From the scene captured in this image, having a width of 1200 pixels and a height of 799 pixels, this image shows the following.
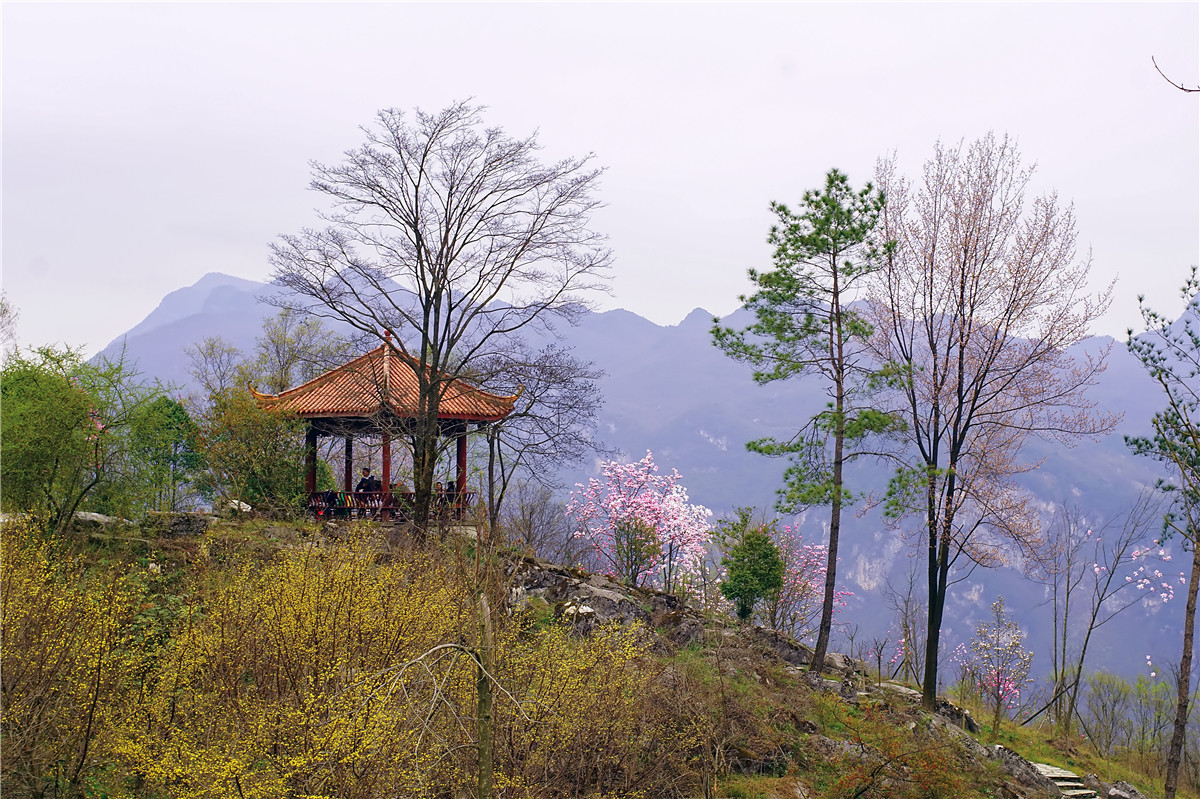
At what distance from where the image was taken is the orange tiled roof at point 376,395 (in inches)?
640

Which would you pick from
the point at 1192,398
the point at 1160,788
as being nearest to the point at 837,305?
the point at 1192,398

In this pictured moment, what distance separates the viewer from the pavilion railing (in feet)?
54.8

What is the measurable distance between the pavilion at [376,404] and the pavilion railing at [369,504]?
0.36ft

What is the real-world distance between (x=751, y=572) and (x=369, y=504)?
8.14m

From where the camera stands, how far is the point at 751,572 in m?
14.5

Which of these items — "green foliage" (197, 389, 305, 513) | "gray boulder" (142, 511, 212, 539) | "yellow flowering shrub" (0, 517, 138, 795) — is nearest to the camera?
"yellow flowering shrub" (0, 517, 138, 795)

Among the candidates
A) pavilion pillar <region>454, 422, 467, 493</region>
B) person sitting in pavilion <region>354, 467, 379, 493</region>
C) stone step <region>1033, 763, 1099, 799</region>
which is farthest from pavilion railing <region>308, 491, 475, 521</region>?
stone step <region>1033, 763, 1099, 799</region>

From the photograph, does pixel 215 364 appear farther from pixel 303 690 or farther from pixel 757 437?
pixel 757 437

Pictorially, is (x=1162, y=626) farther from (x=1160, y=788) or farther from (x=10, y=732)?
(x=10, y=732)

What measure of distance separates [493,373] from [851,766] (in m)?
9.66

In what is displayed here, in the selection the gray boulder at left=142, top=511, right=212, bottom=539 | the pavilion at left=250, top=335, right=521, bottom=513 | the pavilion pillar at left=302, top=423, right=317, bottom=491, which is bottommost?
the gray boulder at left=142, top=511, right=212, bottom=539

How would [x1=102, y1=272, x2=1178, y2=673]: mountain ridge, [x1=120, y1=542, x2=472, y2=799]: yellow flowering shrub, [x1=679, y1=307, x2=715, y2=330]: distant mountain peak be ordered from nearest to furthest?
[x1=120, y1=542, x2=472, y2=799]: yellow flowering shrub
[x1=102, y1=272, x2=1178, y2=673]: mountain ridge
[x1=679, y1=307, x2=715, y2=330]: distant mountain peak

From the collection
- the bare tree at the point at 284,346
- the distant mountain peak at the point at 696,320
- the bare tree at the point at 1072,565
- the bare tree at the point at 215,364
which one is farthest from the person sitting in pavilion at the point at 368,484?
the distant mountain peak at the point at 696,320

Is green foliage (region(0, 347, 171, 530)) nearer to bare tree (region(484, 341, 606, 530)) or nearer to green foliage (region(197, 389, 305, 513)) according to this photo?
green foliage (region(197, 389, 305, 513))
